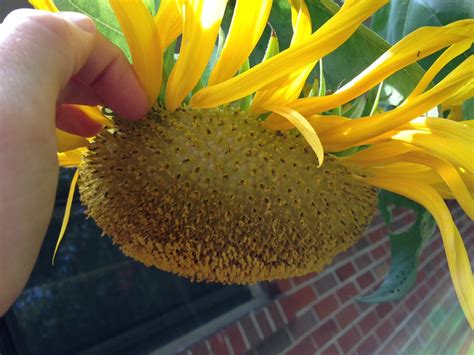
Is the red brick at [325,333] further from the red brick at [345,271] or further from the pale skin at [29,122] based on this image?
the pale skin at [29,122]

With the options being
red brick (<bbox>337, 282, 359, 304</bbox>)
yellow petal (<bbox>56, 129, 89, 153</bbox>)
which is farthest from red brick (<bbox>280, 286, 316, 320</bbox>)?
yellow petal (<bbox>56, 129, 89, 153</bbox>)

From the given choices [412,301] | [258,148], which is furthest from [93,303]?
[412,301]

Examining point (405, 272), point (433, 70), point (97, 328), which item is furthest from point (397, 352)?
point (433, 70)

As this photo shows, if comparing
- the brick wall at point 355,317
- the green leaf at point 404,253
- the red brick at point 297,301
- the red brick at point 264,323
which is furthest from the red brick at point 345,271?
the green leaf at point 404,253

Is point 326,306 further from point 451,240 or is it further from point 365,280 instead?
point 451,240

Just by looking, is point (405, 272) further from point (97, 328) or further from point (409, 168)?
point (97, 328)
